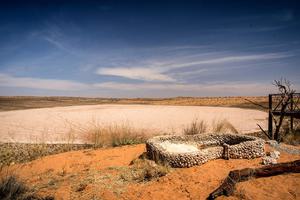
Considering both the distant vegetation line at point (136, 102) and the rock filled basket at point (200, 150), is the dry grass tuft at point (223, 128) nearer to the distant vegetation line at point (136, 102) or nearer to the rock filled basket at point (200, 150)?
the rock filled basket at point (200, 150)

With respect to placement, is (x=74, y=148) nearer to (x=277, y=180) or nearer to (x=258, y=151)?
(x=258, y=151)

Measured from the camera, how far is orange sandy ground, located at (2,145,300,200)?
5.54m

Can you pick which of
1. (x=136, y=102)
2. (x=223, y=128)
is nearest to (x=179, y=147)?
(x=223, y=128)

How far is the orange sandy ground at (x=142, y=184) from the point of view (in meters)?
5.54

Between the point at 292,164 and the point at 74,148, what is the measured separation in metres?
7.67

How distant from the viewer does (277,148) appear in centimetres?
849

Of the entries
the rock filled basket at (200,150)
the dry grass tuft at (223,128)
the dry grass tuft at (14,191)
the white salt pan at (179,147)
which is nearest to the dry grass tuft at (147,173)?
the rock filled basket at (200,150)

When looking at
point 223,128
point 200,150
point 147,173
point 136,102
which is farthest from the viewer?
point 136,102

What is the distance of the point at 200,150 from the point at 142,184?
91.1 inches

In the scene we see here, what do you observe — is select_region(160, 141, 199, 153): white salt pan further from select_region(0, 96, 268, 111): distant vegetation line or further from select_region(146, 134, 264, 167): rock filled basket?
select_region(0, 96, 268, 111): distant vegetation line

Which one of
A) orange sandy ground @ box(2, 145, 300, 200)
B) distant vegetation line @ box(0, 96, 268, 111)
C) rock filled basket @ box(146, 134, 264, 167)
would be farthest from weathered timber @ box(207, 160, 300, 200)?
distant vegetation line @ box(0, 96, 268, 111)

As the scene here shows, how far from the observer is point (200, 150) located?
7965 millimetres

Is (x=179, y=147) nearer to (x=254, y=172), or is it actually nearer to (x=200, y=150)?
(x=200, y=150)

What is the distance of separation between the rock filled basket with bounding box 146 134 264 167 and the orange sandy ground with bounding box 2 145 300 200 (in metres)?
0.21
